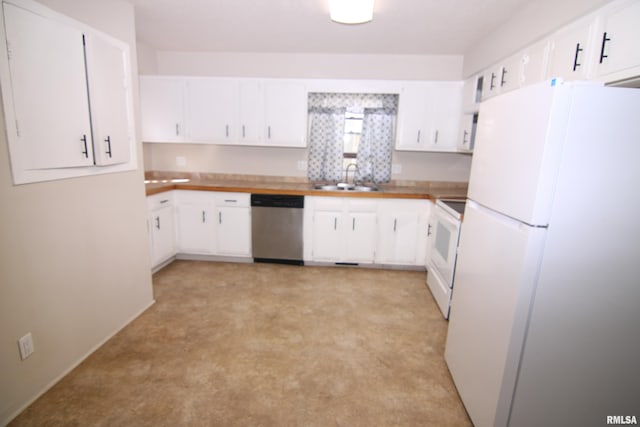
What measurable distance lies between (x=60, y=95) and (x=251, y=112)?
6.99 ft

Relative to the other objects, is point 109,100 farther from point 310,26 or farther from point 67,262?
point 310,26

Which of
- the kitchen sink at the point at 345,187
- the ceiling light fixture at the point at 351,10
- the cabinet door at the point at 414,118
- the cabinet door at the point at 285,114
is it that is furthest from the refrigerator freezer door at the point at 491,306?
the cabinet door at the point at 285,114

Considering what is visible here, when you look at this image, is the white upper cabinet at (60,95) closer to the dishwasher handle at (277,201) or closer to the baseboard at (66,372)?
the baseboard at (66,372)

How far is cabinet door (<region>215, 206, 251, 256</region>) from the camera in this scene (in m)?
3.68

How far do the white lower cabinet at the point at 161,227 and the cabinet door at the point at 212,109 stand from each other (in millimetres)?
868

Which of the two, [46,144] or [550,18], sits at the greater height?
[550,18]

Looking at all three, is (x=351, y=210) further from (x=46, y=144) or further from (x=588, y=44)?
(x=46, y=144)

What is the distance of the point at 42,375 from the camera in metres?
1.79

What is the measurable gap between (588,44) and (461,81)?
6.30 feet

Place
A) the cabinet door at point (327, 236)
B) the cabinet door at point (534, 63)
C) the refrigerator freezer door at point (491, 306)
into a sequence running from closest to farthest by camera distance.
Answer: the refrigerator freezer door at point (491, 306) < the cabinet door at point (534, 63) < the cabinet door at point (327, 236)

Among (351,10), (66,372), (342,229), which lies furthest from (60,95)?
(342,229)

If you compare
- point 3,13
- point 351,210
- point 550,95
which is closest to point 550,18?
point 550,95

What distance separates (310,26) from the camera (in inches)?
116

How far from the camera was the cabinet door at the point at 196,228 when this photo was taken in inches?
145
